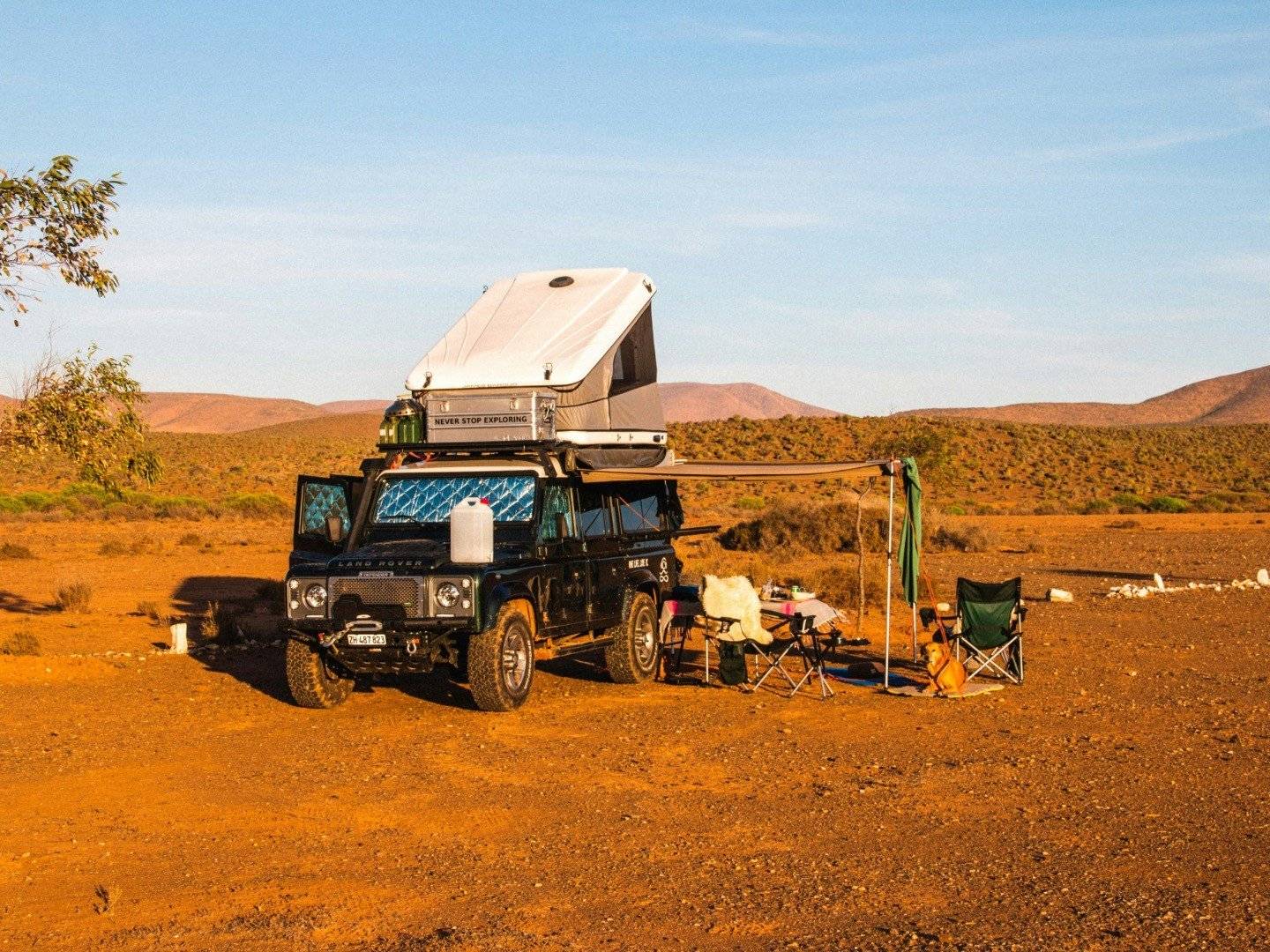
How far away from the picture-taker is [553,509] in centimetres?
1200

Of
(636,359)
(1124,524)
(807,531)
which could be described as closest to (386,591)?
(636,359)

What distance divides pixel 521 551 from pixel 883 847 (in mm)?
5017

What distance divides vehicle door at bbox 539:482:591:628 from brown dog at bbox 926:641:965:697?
3055 millimetres

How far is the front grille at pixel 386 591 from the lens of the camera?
1078cm

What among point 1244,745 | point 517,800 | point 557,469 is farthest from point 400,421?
point 1244,745

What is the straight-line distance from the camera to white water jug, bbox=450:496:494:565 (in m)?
10.9

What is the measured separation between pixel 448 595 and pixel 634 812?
10.4ft

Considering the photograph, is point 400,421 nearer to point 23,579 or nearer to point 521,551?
point 521,551

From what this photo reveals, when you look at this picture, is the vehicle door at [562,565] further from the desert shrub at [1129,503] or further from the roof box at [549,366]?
the desert shrub at [1129,503]

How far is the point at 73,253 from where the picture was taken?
12883 mm

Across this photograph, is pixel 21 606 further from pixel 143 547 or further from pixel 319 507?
pixel 143 547

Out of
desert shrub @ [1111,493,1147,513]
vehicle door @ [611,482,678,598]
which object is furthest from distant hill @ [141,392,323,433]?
vehicle door @ [611,482,678,598]

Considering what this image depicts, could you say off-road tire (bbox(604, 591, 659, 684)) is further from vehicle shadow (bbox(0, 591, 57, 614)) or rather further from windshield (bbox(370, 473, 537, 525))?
vehicle shadow (bbox(0, 591, 57, 614))

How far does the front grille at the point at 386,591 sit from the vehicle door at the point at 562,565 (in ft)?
4.13
